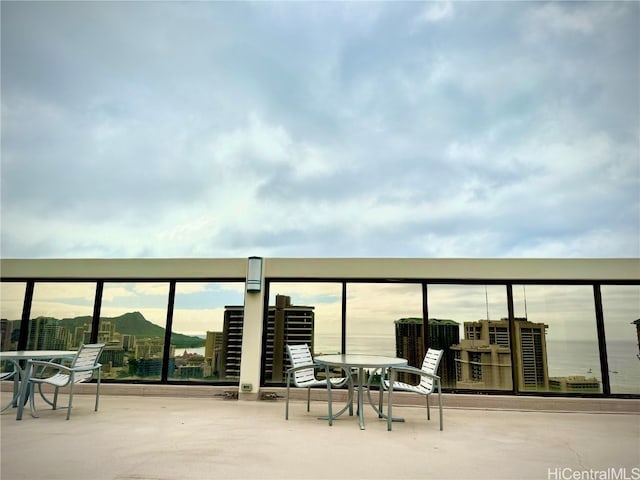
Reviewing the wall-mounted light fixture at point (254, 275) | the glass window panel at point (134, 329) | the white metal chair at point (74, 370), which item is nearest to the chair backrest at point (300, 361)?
the wall-mounted light fixture at point (254, 275)

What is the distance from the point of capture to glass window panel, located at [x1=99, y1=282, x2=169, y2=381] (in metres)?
6.43

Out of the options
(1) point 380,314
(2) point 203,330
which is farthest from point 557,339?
(2) point 203,330

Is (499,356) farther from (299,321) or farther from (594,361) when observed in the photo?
(299,321)

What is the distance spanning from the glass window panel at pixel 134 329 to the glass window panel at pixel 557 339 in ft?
18.5

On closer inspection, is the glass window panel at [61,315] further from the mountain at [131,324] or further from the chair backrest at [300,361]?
the chair backrest at [300,361]

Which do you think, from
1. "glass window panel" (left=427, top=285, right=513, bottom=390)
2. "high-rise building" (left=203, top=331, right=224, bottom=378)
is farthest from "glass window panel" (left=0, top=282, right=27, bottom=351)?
"glass window panel" (left=427, top=285, right=513, bottom=390)

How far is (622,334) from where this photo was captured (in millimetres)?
5828

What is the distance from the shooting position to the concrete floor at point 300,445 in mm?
2803

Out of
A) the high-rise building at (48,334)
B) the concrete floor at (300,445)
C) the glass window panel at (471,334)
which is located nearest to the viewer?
the concrete floor at (300,445)

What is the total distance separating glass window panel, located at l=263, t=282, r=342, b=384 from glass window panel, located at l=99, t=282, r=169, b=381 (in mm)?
1693

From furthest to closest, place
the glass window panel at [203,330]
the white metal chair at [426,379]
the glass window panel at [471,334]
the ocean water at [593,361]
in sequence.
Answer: the glass window panel at [203,330] < the glass window panel at [471,334] < the ocean water at [593,361] < the white metal chair at [426,379]

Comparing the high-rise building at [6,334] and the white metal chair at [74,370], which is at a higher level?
the high-rise building at [6,334]

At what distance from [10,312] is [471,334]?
308 inches

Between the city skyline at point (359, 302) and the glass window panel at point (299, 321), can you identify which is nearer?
the city skyline at point (359, 302)
